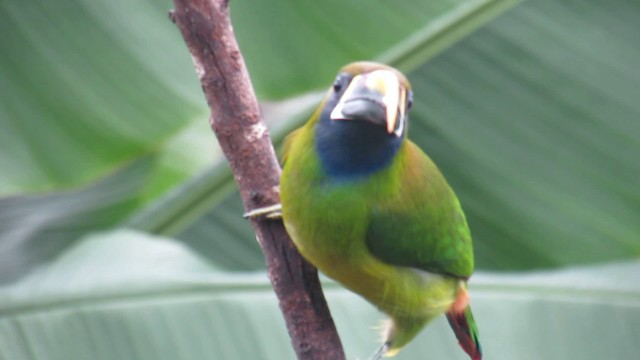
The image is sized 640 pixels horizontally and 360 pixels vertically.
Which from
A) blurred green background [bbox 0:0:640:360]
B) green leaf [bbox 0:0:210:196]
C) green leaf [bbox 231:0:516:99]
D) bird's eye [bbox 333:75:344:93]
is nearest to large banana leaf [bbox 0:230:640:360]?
blurred green background [bbox 0:0:640:360]

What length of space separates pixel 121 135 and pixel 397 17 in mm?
649

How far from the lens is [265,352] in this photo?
82.5 inches

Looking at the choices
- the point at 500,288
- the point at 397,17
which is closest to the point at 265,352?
the point at 500,288

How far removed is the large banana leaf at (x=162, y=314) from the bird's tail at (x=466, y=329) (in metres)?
0.29

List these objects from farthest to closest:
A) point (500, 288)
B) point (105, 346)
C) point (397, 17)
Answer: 1. point (397, 17)
2. point (500, 288)
3. point (105, 346)

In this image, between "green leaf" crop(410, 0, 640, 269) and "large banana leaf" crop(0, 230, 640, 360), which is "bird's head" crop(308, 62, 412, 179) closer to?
"large banana leaf" crop(0, 230, 640, 360)

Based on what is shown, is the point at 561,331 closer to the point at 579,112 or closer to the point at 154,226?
the point at 579,112

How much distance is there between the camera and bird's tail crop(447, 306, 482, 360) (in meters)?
1.78

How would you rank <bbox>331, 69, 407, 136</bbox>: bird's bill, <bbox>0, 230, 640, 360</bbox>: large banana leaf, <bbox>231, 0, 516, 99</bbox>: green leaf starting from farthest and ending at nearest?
<bbox>231, 0, 516, 99</bbox>: green leaf, <bbox>0, 230, 640, 360</bbox>: large banana leaf, <bbox>331, 69, 407, 136</bbox>: bird's bill

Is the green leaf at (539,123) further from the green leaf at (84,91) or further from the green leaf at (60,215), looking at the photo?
the green leaf at (60,215)

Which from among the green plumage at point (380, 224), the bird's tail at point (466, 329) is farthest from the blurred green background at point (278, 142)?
the green plumage at point (380, 224)

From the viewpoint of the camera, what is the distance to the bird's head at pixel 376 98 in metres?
1.32

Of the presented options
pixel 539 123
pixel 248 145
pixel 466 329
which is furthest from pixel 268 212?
pixel 539 123

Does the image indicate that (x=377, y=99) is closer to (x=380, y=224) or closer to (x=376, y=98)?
(x=376, y=98)
